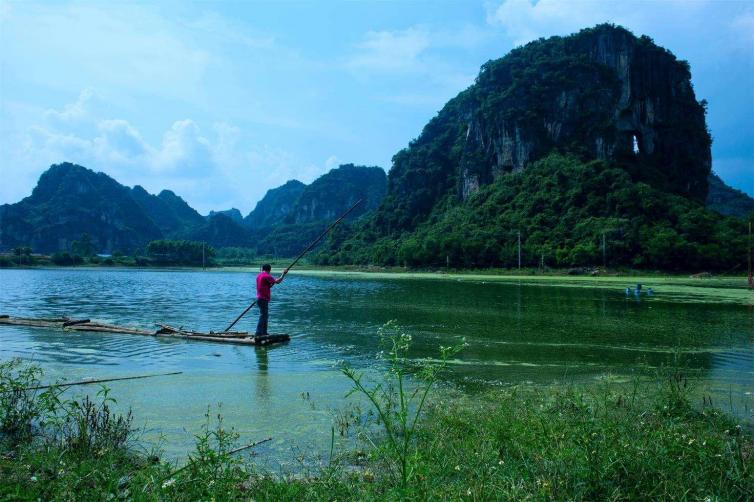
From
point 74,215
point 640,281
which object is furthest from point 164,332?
point 74,215

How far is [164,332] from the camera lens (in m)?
13.8

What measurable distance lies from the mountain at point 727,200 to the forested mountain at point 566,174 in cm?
2602

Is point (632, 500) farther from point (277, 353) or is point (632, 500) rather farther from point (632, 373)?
point (277, 353)

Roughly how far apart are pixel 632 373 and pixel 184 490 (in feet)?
28.0

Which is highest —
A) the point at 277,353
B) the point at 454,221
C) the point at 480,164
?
the point at 480,164

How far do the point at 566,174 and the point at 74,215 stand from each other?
519 ft

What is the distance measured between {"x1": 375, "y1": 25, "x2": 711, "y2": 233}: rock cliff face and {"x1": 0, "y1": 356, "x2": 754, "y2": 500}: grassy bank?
297 feet


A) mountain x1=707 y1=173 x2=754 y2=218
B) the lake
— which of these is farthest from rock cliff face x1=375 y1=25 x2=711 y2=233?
the lake

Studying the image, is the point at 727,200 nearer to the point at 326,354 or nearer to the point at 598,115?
the point at 598,115

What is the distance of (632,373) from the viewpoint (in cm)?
955

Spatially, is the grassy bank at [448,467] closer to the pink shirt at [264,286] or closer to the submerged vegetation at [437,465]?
the submerged vegetation at [437,465]

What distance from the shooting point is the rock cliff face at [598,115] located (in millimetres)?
94250

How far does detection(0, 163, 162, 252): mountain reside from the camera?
6314 inches

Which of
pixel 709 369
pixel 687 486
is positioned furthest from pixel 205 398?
pixel 709 369
